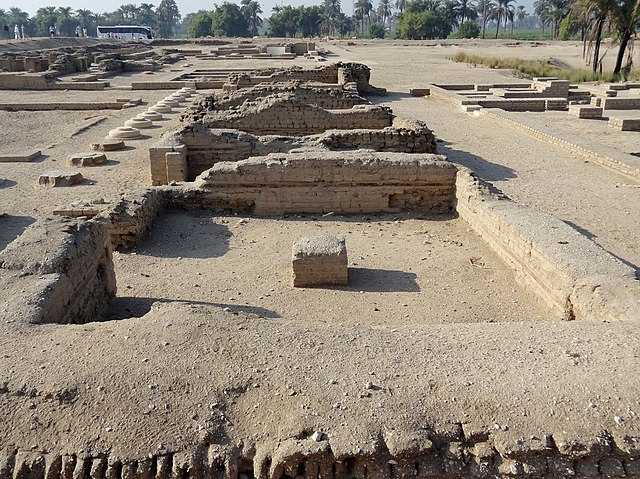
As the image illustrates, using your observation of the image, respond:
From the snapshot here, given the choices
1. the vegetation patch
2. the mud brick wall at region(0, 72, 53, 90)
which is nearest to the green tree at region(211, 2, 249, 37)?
the vegetation patch

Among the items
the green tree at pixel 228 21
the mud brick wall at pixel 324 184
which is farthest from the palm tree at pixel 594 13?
the green tree at pixel 228 21

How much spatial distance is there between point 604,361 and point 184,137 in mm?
8828

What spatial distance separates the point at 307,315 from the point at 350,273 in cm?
112

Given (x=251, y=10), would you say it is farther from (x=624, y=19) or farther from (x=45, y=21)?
(x=624, y=19)

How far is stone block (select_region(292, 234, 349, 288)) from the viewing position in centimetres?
632

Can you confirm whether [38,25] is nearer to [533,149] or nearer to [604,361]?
[533,149]

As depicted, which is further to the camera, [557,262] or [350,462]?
[557,262]

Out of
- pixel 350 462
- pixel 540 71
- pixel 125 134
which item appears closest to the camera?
pixel 350 462

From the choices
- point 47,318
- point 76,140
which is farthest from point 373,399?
point 76,140

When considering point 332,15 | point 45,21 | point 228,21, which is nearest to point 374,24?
point 332,15

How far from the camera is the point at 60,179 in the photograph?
1109 centimetres

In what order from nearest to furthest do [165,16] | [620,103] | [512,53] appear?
[620,103]
[512,53]
[165,16]

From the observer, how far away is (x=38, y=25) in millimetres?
123438

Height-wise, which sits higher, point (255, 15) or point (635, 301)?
point (255, 15)
